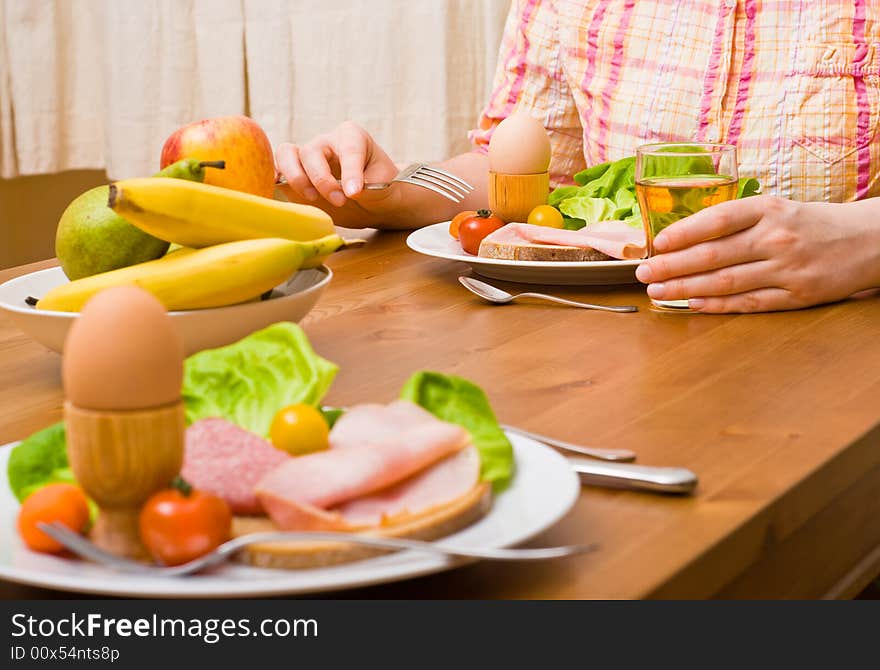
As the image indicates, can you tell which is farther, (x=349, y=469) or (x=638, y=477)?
(x=638, y=477)

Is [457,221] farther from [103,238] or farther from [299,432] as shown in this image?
[299,432]

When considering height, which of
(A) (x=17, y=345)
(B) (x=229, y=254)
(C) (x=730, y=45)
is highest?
(C) (x=730, y=45)

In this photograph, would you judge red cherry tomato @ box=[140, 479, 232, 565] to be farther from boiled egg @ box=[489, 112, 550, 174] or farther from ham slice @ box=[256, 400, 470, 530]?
boiled egg @ box=[489, 112, 550, 174]

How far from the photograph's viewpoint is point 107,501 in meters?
0.53

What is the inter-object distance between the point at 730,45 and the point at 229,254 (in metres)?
0.99

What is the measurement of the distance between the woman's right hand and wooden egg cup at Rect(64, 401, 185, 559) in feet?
2.97

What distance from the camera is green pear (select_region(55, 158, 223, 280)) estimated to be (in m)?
0.93

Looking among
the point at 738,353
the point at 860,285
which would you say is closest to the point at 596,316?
the point at 738,353

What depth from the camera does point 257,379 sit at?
0.72 metres

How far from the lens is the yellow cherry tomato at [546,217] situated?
1297mm

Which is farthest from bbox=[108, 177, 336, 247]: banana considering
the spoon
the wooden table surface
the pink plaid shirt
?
the pink plaid shirt

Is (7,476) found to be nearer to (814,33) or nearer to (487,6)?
(814,33)

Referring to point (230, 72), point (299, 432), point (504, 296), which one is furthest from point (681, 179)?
point (230, 72)

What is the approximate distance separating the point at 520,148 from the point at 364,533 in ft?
2.78
